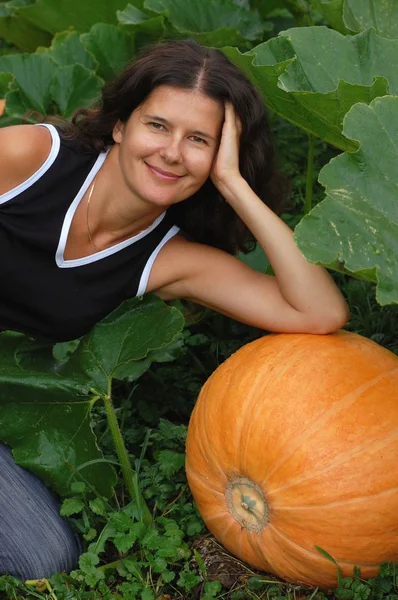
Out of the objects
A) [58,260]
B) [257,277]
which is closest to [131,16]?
[58,260]

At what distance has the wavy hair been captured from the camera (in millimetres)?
2184

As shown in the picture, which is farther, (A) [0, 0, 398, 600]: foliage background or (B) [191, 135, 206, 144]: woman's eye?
(B) [191, 135, 206, 144]: woman's eye

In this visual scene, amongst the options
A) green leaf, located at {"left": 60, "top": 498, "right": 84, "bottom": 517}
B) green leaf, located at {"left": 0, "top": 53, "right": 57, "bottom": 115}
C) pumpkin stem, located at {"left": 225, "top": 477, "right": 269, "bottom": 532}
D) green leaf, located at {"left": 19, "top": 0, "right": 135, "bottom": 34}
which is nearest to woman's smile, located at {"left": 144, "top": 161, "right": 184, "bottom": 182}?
pumpkin stem, located at {"left": 225, "top": 477, "right": 269, "bottom": 532}

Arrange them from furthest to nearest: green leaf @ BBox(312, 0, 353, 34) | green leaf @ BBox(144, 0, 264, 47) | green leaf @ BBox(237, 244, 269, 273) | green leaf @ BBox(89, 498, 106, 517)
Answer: green leaf @ BBox(144, 0, 264, 47) < green leaf @ BBox(237, 244, 269, 273) < green leaf @ BBox(312, 0, 353, 34) < green leaf @ BBox(89, 498, 106, 517)

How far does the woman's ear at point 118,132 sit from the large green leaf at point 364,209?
2.18ft

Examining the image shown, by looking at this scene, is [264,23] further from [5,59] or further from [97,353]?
[97,353]

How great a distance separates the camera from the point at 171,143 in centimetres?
212

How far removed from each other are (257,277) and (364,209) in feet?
1.66

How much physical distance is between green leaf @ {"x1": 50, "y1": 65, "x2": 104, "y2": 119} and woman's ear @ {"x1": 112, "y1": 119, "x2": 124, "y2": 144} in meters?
0.85

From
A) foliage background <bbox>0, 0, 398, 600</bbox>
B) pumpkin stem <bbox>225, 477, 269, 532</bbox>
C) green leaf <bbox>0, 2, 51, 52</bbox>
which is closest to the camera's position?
foliage background <bbox>0, 0, 398, 600</bbox>

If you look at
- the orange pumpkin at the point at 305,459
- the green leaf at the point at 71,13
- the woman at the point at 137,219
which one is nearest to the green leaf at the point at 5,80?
the green leaf at the point at 71,13

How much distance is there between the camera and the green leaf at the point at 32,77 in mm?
3166

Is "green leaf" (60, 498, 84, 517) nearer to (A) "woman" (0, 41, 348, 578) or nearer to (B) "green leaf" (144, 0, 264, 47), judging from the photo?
(A) "woman" (0, 41, 348, 578)

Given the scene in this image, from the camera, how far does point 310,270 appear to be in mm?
2156
